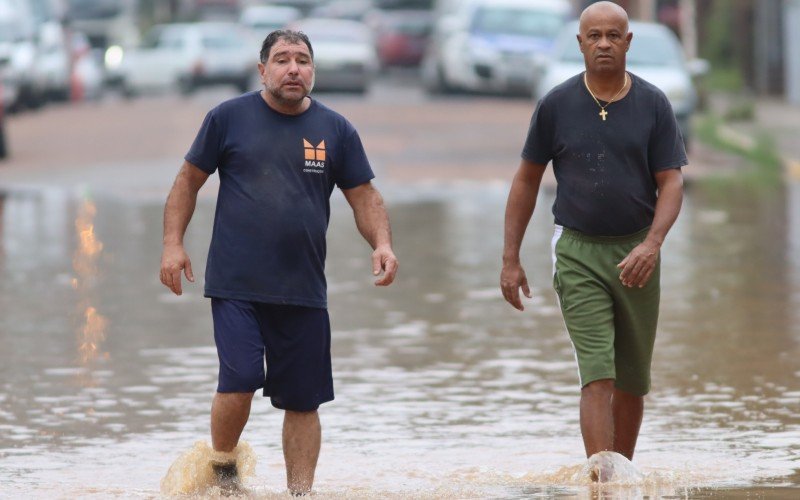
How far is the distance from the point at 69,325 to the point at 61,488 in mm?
4526

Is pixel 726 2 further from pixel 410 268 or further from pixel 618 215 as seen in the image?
pixel 618 215

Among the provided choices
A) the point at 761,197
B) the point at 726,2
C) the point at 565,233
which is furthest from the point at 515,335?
the point at 726,2

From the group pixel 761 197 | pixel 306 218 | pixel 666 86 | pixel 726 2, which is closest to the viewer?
pixel 306 218

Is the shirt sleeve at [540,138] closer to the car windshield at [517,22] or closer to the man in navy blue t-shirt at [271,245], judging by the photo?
the man in navy blue t-shirt at [271,245]

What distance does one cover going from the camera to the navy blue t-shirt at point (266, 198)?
678 centimetres

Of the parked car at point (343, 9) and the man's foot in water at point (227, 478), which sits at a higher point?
the parked car at point (343, 9)

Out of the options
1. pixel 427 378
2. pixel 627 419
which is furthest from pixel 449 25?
pixel 627 419

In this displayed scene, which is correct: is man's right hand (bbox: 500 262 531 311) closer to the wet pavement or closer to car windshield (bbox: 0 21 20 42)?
the wet pavement

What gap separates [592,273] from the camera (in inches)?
277

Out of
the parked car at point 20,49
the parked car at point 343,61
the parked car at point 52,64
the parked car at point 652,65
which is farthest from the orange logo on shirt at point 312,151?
the parked car at point 343,61

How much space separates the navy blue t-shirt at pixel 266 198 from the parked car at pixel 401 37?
4599 centimetres

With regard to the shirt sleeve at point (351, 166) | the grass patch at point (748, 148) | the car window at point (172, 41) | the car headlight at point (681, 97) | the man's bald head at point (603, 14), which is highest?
the car window at point (172, 41)

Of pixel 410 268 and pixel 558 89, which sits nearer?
pixel 558 89

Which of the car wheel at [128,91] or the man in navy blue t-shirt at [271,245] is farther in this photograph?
the car wheel at [128,91]
